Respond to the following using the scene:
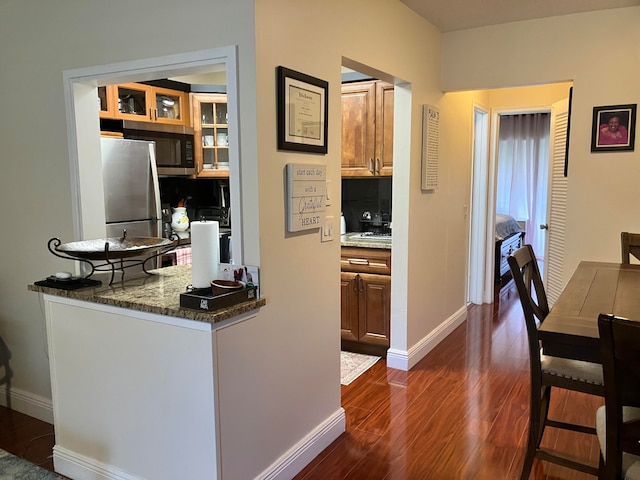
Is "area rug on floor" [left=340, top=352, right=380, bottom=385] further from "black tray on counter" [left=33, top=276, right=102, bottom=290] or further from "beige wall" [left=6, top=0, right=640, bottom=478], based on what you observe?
"black tray on counter" [left=33, top=276, right=102, bottom=290]

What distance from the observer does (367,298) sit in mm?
3693

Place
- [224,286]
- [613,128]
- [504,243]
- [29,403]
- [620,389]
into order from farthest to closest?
[504,243] → [613,128] → [29,403] → [224,286] → [620,389]

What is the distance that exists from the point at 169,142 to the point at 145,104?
36cm

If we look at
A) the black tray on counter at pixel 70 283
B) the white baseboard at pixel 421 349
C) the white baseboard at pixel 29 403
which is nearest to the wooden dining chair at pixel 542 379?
the white baseboard at pixel 421 349

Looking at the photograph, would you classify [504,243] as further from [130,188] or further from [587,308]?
[130,188]

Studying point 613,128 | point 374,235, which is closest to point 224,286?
point 374,235

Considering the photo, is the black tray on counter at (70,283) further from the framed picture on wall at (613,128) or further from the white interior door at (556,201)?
the white interior door at (556,201)

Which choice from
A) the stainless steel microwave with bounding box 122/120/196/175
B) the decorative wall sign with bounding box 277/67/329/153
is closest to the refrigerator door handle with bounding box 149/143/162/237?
the stainless steel microwave with bounding box 122/120/196/175

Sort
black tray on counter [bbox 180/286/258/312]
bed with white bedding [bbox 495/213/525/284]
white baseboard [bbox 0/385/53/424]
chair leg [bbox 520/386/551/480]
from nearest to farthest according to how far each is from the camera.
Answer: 1. black tray on counter [bbox 180/286/258/312]
2. chair leg [bbox 520/386/551/480]
3. white baseboard [bbox 0/385/53/424]
4. bed with white bedding [bbox 495/213/525/284]

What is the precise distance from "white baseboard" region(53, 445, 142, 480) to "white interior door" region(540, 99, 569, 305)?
3.35 m

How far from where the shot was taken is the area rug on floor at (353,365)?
3.39m

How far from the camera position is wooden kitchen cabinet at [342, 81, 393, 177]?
3795mm

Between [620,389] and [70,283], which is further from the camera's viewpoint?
[70,283]

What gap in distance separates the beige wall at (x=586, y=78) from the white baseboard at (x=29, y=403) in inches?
141
